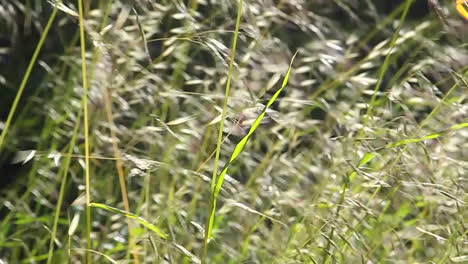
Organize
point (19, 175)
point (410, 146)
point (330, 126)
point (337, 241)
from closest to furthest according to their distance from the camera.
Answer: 1. point (337, 241)
2. point (410, 146)
3. point (19, 175)
4. point (330, 126)

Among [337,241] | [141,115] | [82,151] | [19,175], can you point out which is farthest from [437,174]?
[19,175]

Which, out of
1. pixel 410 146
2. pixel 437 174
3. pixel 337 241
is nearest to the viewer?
pixel 337 241

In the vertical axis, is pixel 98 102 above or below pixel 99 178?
above

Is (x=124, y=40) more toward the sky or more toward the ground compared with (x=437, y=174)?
more toward the sky

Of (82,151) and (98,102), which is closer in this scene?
(98,102)

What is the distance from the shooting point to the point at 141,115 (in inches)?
68.4

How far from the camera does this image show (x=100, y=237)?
1.82 metres

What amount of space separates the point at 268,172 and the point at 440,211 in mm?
332

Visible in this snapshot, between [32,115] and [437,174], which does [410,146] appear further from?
[32,115]

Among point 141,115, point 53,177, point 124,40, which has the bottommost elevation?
point 53,177

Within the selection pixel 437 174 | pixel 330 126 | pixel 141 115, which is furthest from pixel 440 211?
pixel 141 115

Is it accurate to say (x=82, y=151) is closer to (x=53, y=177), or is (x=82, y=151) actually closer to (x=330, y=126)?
(x=53, y=177)

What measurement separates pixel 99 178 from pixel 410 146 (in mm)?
625

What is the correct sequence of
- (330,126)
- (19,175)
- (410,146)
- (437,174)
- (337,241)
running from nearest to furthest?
(337,241), (410,146), (437,174), (19,175), (330,126)
